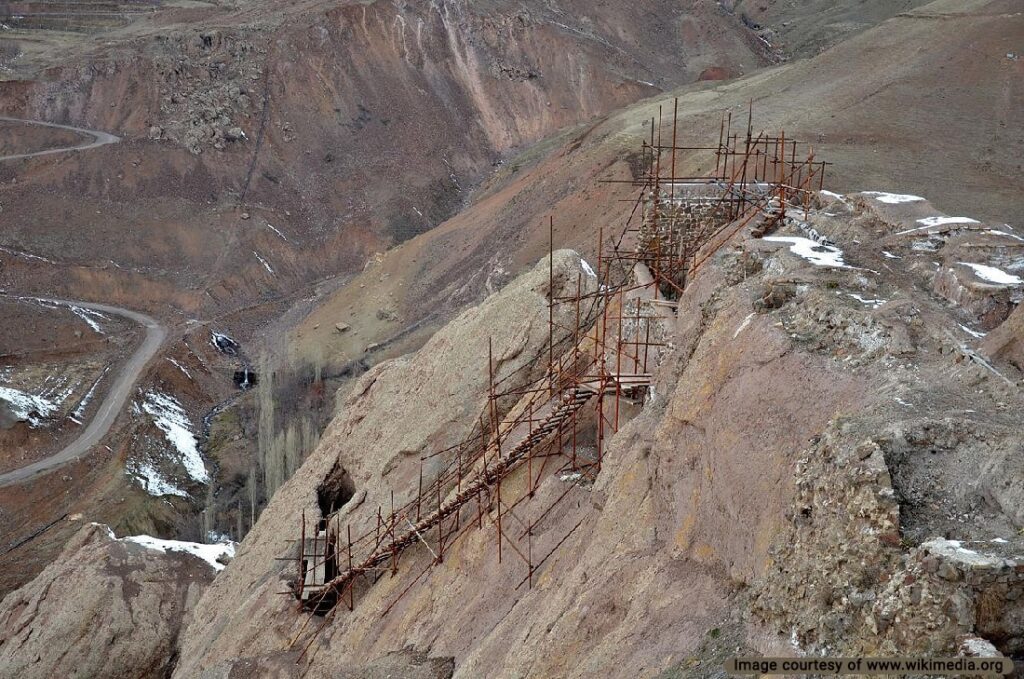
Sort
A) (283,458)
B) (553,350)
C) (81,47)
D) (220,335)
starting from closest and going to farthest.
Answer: (553,350) → (283,458) → (220,335) → (81,47)

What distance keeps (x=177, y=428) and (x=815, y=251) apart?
35.5m

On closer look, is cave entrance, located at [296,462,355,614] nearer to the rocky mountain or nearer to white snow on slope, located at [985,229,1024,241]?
the rocky mountain

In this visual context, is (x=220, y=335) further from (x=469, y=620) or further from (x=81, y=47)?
(x=469, y=620)

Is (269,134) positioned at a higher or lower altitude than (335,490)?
higher

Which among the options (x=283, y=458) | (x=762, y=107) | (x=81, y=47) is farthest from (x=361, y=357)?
(x=81, y=47)

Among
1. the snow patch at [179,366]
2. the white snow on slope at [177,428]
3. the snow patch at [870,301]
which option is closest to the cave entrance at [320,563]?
the snow patch at [870,301]

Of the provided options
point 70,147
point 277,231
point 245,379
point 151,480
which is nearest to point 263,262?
point 277,231

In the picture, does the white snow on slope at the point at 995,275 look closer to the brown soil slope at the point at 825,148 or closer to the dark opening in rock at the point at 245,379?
the brown soil slope at the point at 825,148

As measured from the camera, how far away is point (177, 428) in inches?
1702

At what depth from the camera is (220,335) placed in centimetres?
5106

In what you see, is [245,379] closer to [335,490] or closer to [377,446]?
[335,490]

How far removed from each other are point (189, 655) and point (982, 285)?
17.4 metres

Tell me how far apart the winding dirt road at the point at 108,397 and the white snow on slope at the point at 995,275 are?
35655mm

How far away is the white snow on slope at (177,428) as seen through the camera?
41000 millimetres
